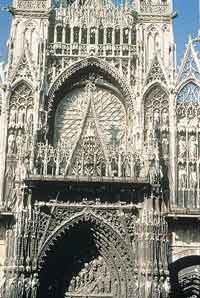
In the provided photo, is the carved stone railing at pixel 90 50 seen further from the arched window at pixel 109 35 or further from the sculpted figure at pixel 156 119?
the sculpted figure at pixel 156 119

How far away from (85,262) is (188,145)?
6.02 metres

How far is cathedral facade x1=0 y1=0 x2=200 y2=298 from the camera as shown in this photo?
1895 centimetres

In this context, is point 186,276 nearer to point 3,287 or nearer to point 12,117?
point 3,287

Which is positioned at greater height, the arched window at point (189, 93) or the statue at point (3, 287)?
the arched window at point (189, 93)

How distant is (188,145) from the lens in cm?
2119

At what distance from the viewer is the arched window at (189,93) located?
71.6 feet

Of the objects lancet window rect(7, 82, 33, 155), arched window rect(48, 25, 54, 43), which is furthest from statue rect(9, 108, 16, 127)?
arched window rect(48, 25, 54, 43)

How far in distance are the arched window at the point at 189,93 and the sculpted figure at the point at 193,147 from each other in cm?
166

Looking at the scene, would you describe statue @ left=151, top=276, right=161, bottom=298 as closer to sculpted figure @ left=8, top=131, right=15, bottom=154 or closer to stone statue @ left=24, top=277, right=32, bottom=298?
stone statue @ left=24, top=277, right=32, bottom=298

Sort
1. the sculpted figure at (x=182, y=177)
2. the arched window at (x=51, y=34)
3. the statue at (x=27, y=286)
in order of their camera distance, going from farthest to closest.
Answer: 1. the arched window at (x=51, y=34)
2. the sculpted figure at (x=182, y=177)
3. the statue at (x=27, y=286)

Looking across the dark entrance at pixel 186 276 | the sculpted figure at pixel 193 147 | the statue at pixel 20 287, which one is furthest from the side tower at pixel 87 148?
the dark entrance at pixel 186 276

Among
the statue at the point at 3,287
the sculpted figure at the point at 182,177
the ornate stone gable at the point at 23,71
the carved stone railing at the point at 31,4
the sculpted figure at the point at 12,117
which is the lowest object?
the statue at the point at 3,287

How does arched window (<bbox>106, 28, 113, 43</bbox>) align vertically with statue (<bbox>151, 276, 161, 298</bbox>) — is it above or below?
above

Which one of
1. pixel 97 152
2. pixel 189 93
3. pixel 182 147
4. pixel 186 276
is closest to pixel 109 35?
pixel 189 93
